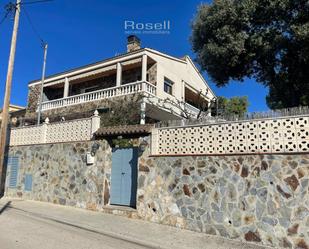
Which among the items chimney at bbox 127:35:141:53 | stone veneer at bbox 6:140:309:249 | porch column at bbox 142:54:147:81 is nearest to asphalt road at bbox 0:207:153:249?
stone veneer at bbox 6:140:309:249

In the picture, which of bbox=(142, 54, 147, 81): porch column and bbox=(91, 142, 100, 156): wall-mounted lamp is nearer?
bbox=(91, 142, 100, 156): wall-mounted lamp

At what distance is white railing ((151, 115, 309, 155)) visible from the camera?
6.28 meters

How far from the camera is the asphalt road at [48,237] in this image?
222 inches

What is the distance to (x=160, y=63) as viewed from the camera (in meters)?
18.1

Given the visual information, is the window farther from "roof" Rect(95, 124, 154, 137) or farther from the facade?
"roof" Rect(95, 124, 154, 137)

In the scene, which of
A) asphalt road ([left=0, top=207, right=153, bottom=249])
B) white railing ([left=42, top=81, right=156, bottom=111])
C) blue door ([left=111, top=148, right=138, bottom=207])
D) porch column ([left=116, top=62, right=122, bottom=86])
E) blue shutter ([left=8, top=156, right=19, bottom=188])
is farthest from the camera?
porch column ([left=116, top=62, right=122, bottom=86])

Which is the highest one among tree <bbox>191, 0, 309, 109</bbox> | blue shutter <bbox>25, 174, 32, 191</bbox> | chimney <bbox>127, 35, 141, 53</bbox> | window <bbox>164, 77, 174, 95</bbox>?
chimney <bbox>127, 35, 141, 53</bbox>

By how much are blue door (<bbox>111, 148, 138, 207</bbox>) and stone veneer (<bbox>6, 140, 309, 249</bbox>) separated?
269 millimetres

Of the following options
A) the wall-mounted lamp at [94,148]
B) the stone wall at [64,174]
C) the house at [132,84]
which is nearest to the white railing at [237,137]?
the wall-mounted lamp at [94,148]

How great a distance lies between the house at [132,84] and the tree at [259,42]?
5.12 m

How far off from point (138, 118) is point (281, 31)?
26.5 feet

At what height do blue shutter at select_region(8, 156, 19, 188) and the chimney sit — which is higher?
the chimney

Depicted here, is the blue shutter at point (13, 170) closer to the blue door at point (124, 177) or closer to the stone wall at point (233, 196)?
the blue door at point (124, 177)

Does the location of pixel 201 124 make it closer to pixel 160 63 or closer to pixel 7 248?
pixel 7 248
